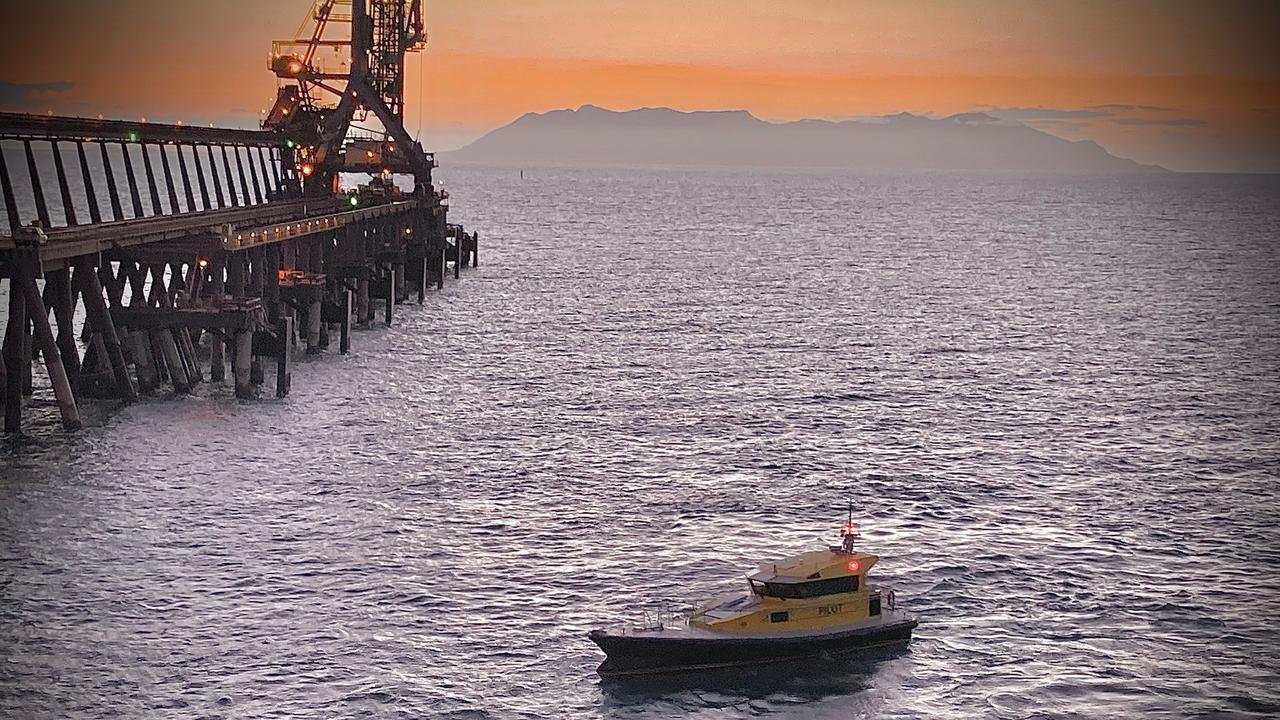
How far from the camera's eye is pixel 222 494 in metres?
48.2

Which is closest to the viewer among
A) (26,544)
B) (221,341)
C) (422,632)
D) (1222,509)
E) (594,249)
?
(422,632)

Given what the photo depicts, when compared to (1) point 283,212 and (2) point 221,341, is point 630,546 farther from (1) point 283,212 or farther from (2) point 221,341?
(1) point 283,212

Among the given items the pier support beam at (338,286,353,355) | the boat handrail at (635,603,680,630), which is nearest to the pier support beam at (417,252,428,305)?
the pier support beam at (338,286,353,355)

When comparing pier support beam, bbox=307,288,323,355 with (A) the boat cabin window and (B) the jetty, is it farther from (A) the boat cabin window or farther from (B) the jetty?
(A) the boat cabin window

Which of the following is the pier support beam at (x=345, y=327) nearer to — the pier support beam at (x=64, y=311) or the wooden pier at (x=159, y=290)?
the wooden pier at (x=159, y=290)

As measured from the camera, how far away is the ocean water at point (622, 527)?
34.4m

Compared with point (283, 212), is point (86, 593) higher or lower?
lower

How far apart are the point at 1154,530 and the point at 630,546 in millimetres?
18072

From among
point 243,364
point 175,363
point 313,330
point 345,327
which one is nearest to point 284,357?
point 243,364

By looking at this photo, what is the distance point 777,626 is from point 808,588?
1.32 metres

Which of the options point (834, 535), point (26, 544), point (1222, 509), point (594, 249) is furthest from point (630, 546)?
point (594, 249)

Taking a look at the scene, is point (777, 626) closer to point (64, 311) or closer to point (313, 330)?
point (64, 311)

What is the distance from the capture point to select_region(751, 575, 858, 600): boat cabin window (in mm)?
36375

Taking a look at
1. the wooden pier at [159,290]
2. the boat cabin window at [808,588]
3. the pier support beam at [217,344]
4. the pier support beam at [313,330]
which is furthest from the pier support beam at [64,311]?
the boat cabin window at [808,588]
